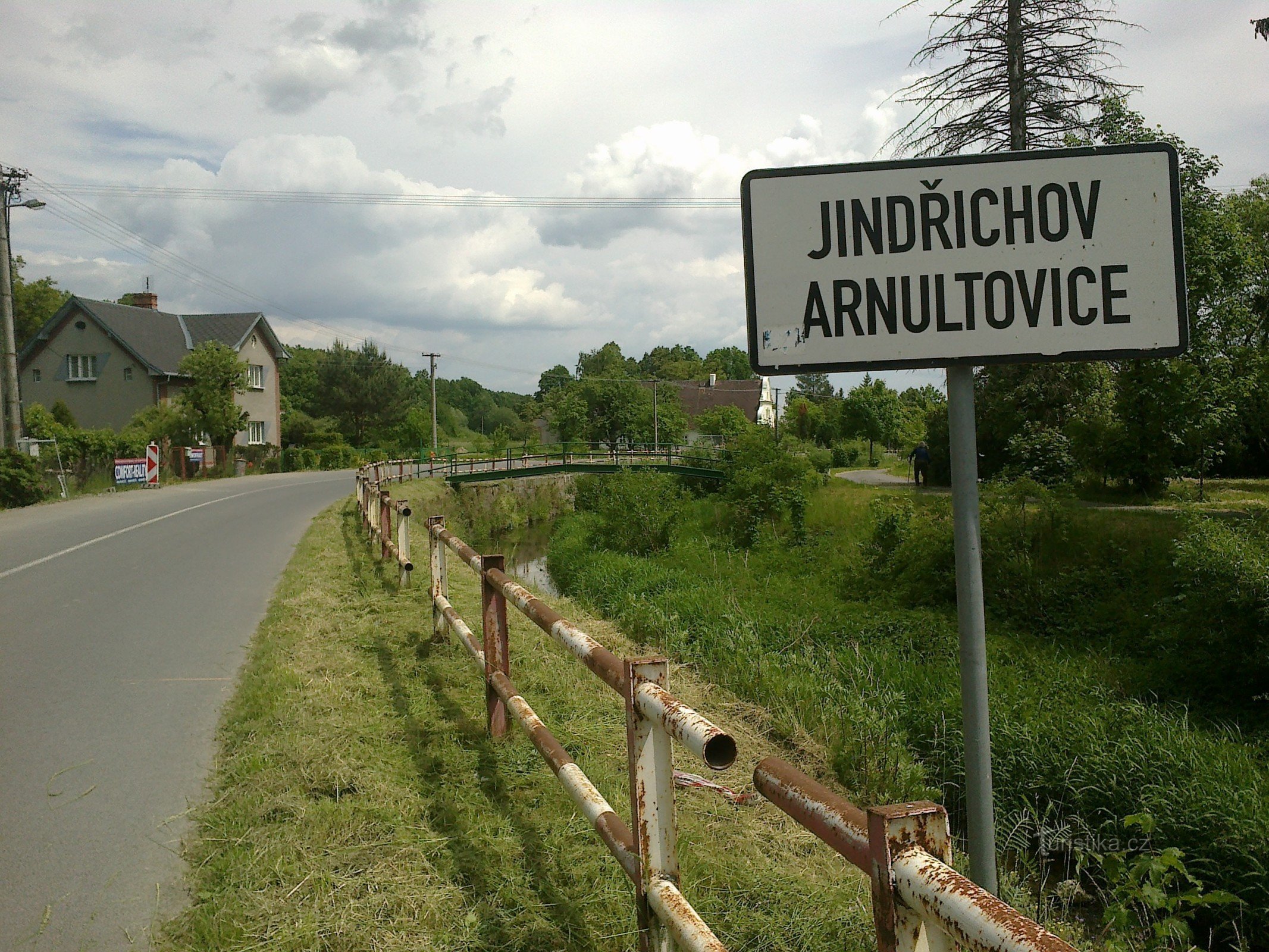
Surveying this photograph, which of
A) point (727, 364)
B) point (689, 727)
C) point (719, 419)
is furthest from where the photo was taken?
point (727, 364)

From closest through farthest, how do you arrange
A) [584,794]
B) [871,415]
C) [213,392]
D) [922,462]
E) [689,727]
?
[689,727]
[584,794]
[922,462]
[213,392]
[871,415]

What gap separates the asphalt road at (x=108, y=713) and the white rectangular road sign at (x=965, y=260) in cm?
307

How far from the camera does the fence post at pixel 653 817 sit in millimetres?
2598

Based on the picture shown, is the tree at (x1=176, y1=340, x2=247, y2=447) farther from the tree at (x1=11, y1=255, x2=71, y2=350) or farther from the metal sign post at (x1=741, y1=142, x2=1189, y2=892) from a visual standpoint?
the metal sign post at (x1=741, y1=142, x2=1189, y2=892)

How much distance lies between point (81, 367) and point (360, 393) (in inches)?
1098

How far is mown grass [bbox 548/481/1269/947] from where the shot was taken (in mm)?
6465

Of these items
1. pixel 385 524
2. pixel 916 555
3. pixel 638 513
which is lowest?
pixel 916 555

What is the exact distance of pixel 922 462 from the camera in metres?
30.8

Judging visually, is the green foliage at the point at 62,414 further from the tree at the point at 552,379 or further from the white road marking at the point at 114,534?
the tree at the point at 552,379

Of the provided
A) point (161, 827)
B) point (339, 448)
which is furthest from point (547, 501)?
point (161, 827)

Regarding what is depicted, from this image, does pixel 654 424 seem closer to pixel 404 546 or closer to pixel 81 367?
pixel 81 367

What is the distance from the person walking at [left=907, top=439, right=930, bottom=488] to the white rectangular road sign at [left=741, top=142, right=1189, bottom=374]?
28.8 m

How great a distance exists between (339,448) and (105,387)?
12.2m

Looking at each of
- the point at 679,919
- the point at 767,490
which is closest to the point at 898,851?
the point at 679,919
